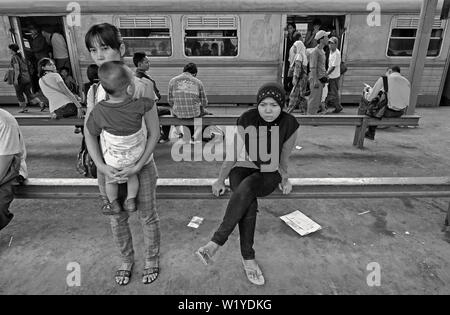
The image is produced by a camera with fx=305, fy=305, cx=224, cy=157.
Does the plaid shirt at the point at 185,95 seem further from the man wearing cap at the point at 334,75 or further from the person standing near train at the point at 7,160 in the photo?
the man wearing cap at the point at 334,75

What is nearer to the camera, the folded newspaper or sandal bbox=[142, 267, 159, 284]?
sandal bbox=[142, 267, 159, 284]

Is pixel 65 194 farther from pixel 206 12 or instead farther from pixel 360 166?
pixel 206 12

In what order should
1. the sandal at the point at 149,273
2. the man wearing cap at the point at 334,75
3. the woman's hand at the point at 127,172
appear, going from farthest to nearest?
the man wearing cap at the point at 334,75 → the sandal at the point at 149,273 → the woman's hand at the point at 127,172

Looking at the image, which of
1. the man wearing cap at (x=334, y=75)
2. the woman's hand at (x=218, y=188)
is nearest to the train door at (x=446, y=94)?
the man wearing cap at (x=334, y=75)

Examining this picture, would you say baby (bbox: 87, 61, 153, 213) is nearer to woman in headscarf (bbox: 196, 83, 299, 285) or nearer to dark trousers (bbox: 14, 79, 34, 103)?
woman in headscarf (bbox: 196, 83, 299, 285)

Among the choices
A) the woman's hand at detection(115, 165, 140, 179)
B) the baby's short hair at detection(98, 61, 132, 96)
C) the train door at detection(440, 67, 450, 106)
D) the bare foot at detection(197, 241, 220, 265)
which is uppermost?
the baby's short hair at detection(98, 61, 132, 96)

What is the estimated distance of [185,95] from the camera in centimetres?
530

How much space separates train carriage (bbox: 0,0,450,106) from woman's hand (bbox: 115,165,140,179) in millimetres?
6726

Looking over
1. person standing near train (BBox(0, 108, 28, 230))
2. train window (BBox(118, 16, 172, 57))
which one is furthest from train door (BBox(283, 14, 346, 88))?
person standing near train (BBox(0, 108, 28, 230))

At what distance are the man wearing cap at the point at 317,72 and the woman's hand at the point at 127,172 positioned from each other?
6223 mm

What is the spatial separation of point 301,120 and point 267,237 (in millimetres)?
3030

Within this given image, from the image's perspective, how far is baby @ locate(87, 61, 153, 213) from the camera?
2000 millimetres

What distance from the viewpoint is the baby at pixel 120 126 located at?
2.00 metres
